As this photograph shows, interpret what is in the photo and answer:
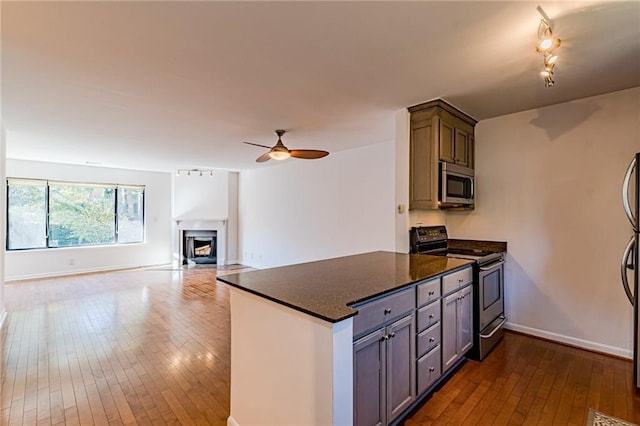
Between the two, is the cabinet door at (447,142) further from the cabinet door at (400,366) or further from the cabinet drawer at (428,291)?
the cabinet door at (400,366)

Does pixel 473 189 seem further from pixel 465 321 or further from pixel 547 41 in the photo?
pixel 547 41

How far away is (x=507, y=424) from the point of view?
1.96 m

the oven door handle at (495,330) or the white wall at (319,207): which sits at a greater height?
the white wall at (319,207)

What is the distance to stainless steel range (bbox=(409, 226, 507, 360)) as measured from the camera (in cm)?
279

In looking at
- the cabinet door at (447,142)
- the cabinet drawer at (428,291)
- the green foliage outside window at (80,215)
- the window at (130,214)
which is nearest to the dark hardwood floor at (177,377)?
the cabinet drawer at (428,291)

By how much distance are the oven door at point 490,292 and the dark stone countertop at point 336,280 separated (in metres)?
0.39

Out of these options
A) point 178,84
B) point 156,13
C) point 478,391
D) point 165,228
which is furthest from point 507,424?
point 165,228

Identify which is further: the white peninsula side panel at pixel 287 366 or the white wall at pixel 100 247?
the white wall at pixel 100 247

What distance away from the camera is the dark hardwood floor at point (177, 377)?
2068mm

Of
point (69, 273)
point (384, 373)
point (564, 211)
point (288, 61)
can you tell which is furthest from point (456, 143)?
point (69, 273)

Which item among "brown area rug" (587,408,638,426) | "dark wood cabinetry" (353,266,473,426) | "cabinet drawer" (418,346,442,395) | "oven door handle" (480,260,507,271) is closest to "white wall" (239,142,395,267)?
"oven door handle" (480,260,507,271)

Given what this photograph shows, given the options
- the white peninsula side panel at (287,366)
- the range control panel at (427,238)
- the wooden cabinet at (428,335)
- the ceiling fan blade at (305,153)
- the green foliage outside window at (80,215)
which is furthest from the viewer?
the green foliage outside window at (80,215)

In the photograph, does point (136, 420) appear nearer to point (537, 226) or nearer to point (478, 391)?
point (478, 391)

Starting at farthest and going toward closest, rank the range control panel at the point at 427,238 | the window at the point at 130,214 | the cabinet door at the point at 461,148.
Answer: the window at the point at 130,214 → the cabinet door at the point at 461,148 → the range control panel at the point at 427,238
